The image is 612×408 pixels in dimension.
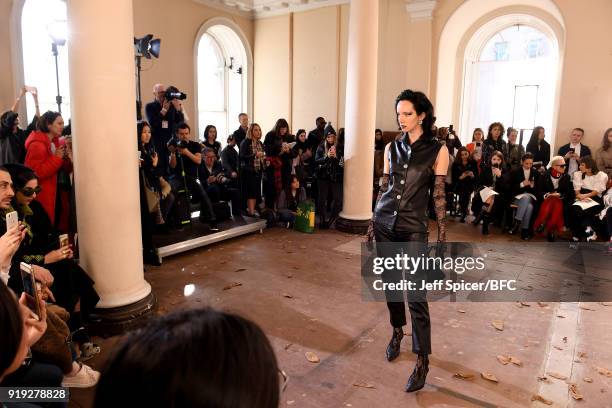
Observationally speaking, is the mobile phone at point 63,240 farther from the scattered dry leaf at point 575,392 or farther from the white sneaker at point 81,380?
the scattered dry leaf at point 575,392

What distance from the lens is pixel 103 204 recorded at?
3.60 m

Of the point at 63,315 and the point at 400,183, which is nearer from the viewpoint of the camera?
the point at 63,315

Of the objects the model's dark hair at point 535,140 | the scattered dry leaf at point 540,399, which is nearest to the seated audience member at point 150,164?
the scattered dry leaf at point 540,399

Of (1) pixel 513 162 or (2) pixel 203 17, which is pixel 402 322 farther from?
(2) pixel 203 17

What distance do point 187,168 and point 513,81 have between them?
8.20 m

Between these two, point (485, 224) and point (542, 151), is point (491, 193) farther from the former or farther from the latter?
point (542, 151)

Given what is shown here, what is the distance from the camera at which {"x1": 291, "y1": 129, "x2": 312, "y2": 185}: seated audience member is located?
789cm

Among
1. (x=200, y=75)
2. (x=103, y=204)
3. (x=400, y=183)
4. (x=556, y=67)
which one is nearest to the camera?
(x=400, y=183)

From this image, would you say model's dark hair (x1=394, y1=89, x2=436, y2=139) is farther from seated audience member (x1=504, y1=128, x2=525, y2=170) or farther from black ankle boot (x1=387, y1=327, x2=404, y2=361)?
seated audience member (x1=504, y1=128, x2=525, y2=170)

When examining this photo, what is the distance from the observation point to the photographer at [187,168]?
20.1 ft

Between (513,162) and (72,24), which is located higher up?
(72,24)

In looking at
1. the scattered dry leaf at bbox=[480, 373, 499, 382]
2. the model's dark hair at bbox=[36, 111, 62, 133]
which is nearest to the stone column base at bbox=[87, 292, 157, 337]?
the model's dark hair at bbox=[36, 111, 62, 133]

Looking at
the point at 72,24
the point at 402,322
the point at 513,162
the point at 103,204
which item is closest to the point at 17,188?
the point at 103,204

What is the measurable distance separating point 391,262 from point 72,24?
2811 millimetres
